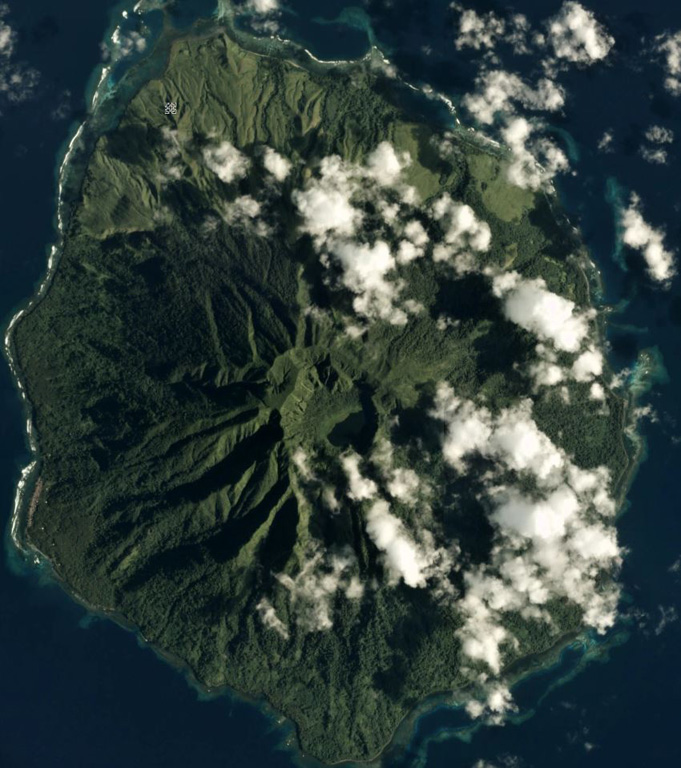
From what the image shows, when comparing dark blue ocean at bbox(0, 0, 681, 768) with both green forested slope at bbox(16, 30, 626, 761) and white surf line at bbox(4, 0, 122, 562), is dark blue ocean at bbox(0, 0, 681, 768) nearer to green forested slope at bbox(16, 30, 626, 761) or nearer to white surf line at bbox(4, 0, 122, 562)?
white surf line at bbox(4, 0, 122, 562)

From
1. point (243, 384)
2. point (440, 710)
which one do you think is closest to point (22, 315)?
point (243, 384)

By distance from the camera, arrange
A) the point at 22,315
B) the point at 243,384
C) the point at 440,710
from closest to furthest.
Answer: the point at 243,384 < the point at 22,315 < the point at 440,710

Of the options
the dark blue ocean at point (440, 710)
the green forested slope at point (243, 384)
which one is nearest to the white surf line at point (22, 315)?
the dark blue ocean at point (440, 710)

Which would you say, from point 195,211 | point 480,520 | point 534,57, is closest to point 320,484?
point 480,520

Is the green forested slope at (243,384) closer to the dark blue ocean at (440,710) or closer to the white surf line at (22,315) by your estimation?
the white surf line at (22,315)

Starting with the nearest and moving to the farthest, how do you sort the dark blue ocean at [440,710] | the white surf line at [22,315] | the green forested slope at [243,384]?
1. the green forested slope at [243,384]
2. the white surf line at [22,315]
3. the dark blue ocean at [440,710]

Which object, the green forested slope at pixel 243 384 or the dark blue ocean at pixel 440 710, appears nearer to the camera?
the green forested slope at pixel 243 384

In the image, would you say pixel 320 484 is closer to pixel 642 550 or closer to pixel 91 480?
pixel 91 480

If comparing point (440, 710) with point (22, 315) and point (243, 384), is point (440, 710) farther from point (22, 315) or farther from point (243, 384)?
point (22, 315)

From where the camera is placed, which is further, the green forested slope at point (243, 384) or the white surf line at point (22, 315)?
the white surf line at point (22, 315)

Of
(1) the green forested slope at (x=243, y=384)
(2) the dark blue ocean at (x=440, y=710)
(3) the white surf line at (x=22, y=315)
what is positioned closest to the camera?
(1) the green forested slope at (x=243, y=384)
